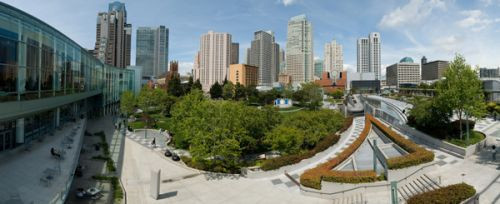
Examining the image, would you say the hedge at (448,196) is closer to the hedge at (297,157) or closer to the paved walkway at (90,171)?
the hedge at (297,157)

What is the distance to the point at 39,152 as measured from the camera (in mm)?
19688

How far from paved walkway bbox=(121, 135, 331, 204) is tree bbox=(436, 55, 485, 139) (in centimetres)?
1406

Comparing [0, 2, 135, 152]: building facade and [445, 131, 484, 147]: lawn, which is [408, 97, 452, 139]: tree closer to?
[445, 131, 484, 147]: lawn

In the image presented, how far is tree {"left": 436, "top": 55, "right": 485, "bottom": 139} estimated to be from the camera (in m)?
20.9

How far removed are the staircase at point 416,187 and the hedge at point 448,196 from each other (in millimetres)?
3277

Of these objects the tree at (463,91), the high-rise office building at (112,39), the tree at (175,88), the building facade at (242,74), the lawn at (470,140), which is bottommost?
the lawn at (470,140)

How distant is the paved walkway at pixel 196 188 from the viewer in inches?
653

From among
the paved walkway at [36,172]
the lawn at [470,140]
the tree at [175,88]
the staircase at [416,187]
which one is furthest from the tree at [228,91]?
the staircase at [416,187]

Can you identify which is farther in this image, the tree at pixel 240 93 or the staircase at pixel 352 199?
the tree at pixel 240 93

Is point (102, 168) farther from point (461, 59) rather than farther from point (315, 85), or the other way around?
point (315, 85)

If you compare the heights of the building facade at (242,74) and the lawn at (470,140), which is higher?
the building facade at (242,74)

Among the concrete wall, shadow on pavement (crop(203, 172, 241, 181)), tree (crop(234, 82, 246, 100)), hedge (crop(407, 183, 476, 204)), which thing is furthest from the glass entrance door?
tree (crop(234, 82, 246, 100))

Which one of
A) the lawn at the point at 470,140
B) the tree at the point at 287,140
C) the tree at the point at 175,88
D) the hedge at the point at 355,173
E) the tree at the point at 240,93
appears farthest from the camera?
the tree at the point at 240,93

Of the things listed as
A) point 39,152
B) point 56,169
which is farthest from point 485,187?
point 39,152
